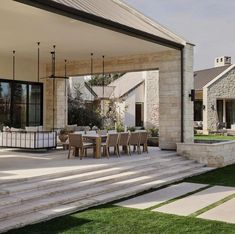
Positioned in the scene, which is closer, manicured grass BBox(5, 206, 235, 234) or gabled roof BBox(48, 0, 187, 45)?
manicured grass BBox(5, 206, 235, 234)

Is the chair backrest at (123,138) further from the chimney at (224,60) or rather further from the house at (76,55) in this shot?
the chimney at (224,60)

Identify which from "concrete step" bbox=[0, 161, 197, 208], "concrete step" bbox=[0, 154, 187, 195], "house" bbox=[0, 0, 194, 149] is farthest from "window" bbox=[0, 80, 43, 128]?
"concrete step" bbox=[0, 161, 197, 208]

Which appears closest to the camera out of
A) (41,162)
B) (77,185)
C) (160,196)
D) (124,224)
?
(124,224)

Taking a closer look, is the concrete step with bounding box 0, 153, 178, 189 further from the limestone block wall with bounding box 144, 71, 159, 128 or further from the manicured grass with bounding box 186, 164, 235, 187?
the limestone block wall with bounding box 144, 71, 159, 128

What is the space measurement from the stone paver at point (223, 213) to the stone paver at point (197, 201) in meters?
0.26

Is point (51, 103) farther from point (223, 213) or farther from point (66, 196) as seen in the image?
point (223, 213)

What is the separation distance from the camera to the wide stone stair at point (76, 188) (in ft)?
20.9

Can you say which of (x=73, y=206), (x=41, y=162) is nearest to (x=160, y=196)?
(x=73, y=206)

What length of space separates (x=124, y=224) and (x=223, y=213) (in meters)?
1.89

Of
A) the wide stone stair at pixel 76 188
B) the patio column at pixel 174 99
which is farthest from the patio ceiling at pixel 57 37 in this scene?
the wide stone stair at pixel 76 188

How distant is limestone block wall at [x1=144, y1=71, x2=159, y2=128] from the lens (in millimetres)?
28180

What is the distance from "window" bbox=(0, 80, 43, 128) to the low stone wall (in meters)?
7.46

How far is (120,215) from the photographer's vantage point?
21.4ft

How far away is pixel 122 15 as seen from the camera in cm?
1254
